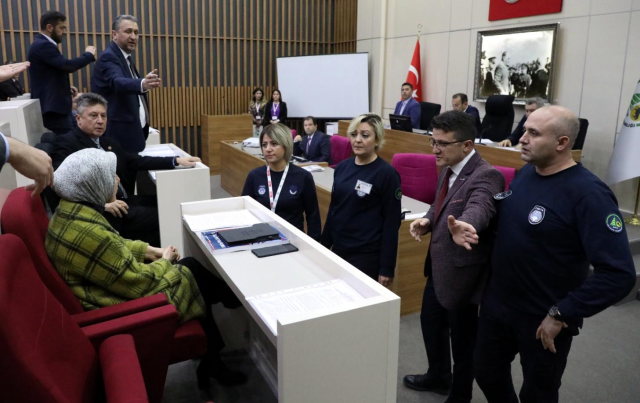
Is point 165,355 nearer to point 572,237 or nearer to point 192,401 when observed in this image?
point 192,401

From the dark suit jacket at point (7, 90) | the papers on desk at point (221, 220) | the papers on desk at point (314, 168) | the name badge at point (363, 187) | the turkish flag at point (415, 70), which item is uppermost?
the turkish flag at point (415, 70)

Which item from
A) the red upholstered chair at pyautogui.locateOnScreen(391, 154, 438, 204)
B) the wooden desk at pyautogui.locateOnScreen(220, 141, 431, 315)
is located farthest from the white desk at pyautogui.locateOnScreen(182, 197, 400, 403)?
the red upholstered chair at pyautogui.locateOnScreen(391, 154, 438, 204)

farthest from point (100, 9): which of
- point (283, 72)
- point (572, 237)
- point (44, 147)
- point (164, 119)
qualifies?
point (572, 237)

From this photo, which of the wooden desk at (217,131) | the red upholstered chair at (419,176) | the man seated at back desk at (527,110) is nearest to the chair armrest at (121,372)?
the red upholstered chair at (419,176)

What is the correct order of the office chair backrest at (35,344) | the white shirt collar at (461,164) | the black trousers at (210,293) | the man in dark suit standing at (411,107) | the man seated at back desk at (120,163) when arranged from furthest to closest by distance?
the man in dark suit standing at (411,107)
the man seated at back desk at (120,163)
the black trousers at (210,293)
the white shirt collar at (461,164)
the office chair backrest at (35,344)

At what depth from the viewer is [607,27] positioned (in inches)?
233

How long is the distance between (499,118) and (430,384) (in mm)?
A: 4903

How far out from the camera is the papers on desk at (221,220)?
2.53 m

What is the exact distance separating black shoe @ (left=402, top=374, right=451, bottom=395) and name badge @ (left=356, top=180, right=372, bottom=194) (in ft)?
3.56

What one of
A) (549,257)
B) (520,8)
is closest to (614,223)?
(549,257)

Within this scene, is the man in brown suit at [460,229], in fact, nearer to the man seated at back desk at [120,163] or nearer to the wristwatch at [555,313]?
the wristwatch at [555,313]

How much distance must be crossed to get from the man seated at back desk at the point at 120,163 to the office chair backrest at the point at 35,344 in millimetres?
1591

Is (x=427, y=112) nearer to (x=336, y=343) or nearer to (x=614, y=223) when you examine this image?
(x=614, y=223)

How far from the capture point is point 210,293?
99.6 inches
